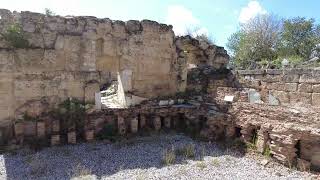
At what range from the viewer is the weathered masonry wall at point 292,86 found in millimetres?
8742

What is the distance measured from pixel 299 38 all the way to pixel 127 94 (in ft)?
69.8

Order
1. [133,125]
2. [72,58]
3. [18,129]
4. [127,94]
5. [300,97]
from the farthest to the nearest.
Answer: [300,97]
[127,94]
[133,125]
[72,58]
[18,129]

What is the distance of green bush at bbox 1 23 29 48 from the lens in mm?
7099

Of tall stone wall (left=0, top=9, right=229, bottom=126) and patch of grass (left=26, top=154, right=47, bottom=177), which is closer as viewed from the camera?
patch of grass (left=26, top=154, right=47, bottom=177)

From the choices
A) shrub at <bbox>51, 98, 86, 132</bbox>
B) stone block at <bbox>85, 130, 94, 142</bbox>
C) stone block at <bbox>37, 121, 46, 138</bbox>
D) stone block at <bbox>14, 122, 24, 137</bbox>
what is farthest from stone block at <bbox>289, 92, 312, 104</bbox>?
stone block at <bbox>14, 122, 24, 137</bbox>

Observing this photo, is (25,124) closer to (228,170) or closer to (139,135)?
(139,135)

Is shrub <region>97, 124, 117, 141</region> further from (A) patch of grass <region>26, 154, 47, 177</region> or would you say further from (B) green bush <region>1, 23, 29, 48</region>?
(B) green bush <region>1, 23, 29, 48</region>

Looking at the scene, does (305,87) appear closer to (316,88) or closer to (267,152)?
(316,88)

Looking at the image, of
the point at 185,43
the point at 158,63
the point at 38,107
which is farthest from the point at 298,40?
the point at 38,107

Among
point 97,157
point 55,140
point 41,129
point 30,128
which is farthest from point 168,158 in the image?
point 30,128

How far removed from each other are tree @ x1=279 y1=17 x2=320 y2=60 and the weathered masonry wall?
1636cm

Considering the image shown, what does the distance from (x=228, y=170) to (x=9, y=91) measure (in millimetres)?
5143

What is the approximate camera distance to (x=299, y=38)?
25.7 metres

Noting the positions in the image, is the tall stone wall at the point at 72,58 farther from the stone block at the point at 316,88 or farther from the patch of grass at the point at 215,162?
the stone block at the point at 316,88
